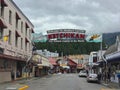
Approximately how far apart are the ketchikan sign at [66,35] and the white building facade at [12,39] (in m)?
5.93

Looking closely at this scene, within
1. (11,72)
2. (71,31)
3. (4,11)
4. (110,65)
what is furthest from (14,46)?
(110,65)

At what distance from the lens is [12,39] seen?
50094 millimetres

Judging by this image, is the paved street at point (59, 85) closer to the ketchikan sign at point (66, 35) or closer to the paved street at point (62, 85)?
the paved street at point (62, 85)

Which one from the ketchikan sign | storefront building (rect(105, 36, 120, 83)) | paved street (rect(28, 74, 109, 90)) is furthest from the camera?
storefront building (rect(105, 36, 120, 83))

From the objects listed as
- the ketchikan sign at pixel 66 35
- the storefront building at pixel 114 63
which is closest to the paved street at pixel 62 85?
the storefront building at pixel 114 63

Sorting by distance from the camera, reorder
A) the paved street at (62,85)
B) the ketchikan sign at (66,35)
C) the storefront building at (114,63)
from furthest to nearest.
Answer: the storefront building at (114,63)
the ketchikan sign at (66,35)
the paved street at (62,85)

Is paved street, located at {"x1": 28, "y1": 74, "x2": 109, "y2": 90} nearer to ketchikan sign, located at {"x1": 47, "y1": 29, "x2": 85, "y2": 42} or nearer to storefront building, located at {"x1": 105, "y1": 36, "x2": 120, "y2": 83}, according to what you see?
storefront building, located at {"x1": 105, "y1": 36, "x2": 120, "y2": 83}

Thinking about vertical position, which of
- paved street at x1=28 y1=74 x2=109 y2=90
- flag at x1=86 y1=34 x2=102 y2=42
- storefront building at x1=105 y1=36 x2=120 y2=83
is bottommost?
paved street at x1=28 y1=74 x2=109 y2=90

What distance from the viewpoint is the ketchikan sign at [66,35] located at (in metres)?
44.0

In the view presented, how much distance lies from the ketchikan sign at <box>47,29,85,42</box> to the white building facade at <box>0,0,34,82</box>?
5.93 metres

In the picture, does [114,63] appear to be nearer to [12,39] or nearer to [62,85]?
[62,85]

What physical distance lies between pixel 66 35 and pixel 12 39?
991 centimetres

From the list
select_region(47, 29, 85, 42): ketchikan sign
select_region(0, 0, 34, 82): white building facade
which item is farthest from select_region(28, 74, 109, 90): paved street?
select_region(47, 29, 85, 42): ketchikan sign

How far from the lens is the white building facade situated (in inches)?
1732
